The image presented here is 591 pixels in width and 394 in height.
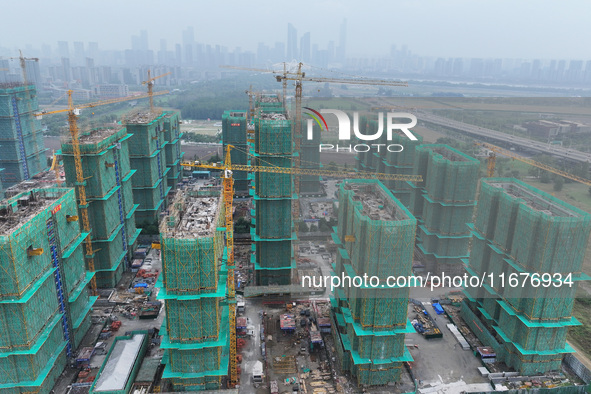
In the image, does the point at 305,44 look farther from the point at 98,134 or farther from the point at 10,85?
the point at 98,134

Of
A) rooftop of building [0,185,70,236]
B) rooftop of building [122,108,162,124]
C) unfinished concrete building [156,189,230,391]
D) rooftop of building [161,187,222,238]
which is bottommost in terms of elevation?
unfinished concrete building [156,189,230,391]

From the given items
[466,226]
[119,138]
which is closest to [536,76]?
[466,226]

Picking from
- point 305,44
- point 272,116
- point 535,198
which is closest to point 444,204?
point 535,198

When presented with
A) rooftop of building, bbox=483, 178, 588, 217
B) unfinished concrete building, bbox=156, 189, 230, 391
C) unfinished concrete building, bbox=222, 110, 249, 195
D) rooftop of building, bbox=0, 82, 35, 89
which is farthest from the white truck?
rooftop of building, bbox=0, 82, 35, 89

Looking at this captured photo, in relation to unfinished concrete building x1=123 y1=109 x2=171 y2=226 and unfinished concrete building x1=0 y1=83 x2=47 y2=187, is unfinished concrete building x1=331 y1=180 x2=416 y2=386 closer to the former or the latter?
unfinished concrete building x1=123 y1=109 x2=171 y2=226

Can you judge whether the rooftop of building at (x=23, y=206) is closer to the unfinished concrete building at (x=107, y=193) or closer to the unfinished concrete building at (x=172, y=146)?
the unfinished concrete building at (x=107, y=193)

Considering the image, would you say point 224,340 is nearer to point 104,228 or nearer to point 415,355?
point 415,355
